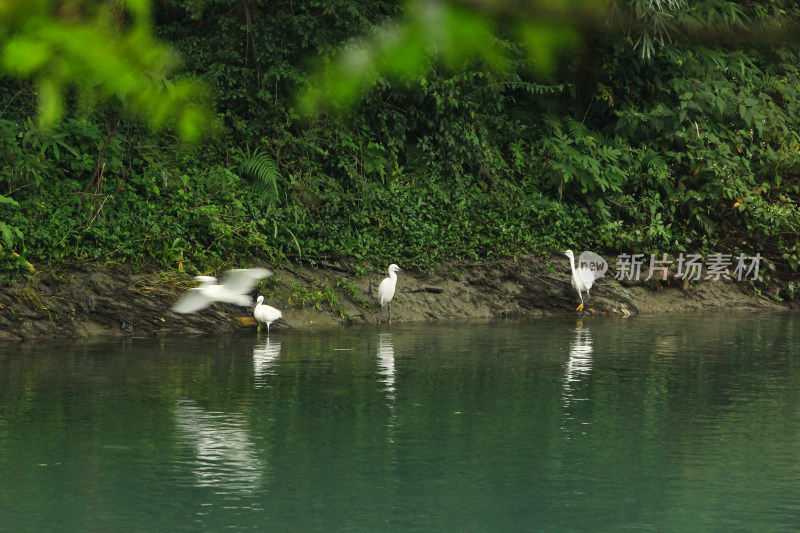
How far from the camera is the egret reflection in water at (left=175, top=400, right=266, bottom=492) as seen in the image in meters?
7.33

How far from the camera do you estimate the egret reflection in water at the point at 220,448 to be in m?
7.33

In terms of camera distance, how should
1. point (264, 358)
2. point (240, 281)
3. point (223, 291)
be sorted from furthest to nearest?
point (240, 281) < point (223, 291) < point (264, 358)

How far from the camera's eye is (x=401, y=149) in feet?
71.3

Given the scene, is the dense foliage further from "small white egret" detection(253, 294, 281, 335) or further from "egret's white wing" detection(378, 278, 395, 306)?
"small white egret" detection(253, 294, 281, 335)

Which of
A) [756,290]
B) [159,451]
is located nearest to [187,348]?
[159,451]

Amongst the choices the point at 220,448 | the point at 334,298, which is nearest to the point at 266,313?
the point at 334,298

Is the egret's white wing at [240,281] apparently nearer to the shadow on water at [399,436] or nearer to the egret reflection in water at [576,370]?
the shadow on water at [399,436]

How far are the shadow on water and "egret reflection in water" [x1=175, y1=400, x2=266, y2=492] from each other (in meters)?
0.02

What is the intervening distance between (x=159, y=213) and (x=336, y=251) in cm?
285

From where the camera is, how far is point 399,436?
8.73 metres

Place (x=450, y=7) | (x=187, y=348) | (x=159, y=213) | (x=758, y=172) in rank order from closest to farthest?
(x=450, y=7) < (x=187, y=348) < (x=159, y=213) < (x=758, y=172)

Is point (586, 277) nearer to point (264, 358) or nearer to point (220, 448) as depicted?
point (264, 358)

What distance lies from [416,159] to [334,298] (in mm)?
4498

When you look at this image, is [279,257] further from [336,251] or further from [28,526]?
[28,526]
